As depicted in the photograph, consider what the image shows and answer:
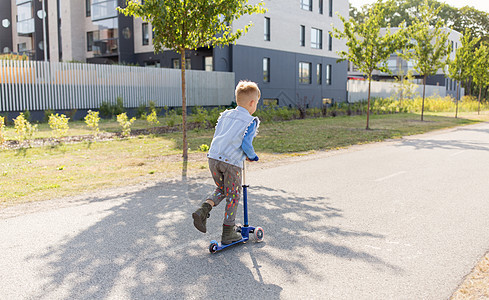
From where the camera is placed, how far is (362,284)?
3.44 m

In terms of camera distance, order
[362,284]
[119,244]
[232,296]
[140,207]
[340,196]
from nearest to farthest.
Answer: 1. [232,296]
2. [362,284]
3. [119,244]
4. [140,207]
5. [340,196]

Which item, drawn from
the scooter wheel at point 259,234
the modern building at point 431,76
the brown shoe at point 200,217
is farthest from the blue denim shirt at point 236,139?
the modern building at point 431,76

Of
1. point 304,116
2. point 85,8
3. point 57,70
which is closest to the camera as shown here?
point 57,70

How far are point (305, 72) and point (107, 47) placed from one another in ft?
51.4

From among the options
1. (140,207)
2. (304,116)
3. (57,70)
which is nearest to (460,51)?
(304,116)

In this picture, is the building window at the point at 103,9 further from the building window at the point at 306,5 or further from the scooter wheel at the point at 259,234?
the scooter wheel at the point at 259,234

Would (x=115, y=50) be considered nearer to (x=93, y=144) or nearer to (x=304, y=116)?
(x=304, y=116)

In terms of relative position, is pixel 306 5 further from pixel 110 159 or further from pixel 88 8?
pixel 110 159

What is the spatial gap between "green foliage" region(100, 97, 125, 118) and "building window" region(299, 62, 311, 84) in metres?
17.0

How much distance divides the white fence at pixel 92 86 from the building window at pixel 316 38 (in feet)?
36.3

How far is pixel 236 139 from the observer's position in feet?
13.3

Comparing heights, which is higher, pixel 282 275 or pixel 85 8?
pixel 85 8

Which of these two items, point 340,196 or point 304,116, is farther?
point 304,116

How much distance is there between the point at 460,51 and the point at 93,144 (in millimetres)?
24639
